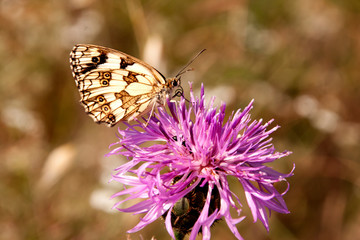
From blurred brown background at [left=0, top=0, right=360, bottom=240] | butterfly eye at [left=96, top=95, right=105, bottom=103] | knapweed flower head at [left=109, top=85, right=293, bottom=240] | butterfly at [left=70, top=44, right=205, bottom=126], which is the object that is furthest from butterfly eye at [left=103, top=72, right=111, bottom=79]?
blurred brown background at [left=0, top=0, right=360, bottom=240]

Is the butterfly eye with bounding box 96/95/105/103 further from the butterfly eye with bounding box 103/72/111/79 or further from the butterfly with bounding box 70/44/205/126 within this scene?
the butterfly eye with bounding box 103/72/111/79

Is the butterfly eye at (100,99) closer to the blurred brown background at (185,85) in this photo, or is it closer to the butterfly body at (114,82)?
the butterfly body at (114,82)

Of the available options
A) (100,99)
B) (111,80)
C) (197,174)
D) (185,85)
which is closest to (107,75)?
(111,80)

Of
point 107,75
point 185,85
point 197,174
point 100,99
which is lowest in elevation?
point 197,174

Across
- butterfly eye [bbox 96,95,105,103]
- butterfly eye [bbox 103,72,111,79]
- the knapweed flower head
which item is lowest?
the knapweed flower head

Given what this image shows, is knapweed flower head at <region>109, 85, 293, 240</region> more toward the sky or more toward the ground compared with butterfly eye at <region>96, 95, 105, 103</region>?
more toward the ground

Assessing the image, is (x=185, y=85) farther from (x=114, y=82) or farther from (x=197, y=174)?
(x=197, y=174)

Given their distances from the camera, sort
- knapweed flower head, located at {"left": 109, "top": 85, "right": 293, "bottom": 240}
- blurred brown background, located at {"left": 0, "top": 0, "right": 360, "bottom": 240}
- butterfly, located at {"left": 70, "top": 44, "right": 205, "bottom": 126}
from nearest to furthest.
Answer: knapweed flower head, located at {"left": 109, "top": 85, "right": 293, "bottom": 240} → butterfly, located at {"left": 70, "top": 44, "right": 205, "bottom": 126} → blurred brown background, located at {"left": 0, "top": 0, "right": 360, "bottom": 240}
